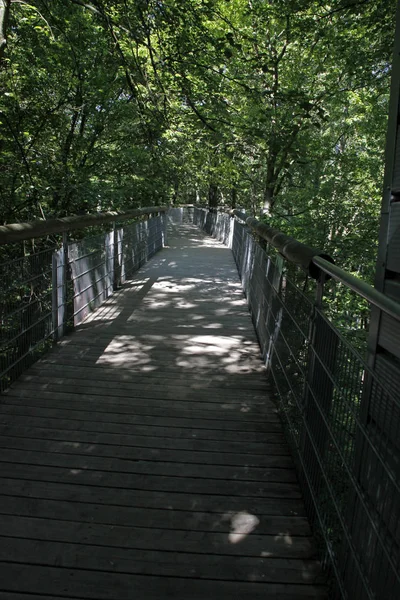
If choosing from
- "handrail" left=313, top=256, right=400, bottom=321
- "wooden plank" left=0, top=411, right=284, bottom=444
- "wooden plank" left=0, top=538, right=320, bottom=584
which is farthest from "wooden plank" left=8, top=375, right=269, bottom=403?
"handrail" left=313, top=256, right=400, bottom=321

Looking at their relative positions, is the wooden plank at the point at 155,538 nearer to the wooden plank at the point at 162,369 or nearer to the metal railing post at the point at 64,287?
the wooden plank at the point at 162,369

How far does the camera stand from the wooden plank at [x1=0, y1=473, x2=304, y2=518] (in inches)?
98.1

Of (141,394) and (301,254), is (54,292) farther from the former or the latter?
(301,254)

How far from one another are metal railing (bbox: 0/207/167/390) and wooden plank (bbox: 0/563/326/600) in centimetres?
193

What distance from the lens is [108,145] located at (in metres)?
12.8

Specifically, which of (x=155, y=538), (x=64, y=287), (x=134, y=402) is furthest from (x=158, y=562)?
(x=64, y=287)

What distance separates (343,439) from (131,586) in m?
1.13

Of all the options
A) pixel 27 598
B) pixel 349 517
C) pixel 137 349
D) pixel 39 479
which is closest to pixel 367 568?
pixel 349 517

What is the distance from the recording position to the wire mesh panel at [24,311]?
11.9 ft

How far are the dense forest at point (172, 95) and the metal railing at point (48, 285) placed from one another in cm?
187

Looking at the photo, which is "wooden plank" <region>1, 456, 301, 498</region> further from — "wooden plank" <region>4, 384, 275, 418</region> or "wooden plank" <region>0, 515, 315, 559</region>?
"wooden plank" <region>4, 384, 275, 418</region>

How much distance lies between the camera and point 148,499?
100 inches

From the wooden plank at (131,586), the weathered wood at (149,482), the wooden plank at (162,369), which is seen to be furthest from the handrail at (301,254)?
the wooden plank at (131,586)

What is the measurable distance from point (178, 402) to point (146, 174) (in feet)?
30.5
